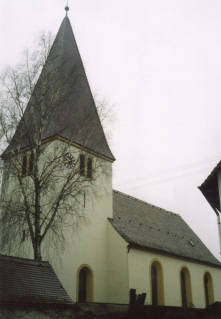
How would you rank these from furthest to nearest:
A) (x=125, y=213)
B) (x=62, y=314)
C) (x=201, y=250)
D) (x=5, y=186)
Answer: (x=201, y=250) < (x=125, y=213) < (x=5, y=186) < (x=62, y=314)

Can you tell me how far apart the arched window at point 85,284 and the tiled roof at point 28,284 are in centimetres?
659

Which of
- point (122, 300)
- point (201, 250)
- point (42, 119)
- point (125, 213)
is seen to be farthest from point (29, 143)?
point (201, 250)

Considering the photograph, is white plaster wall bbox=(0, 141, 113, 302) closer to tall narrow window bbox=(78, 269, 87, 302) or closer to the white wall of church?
the white wall of church

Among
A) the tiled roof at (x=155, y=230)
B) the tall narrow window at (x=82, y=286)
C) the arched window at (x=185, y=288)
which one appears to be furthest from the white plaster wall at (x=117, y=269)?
the arched window at (x=185, y=288)

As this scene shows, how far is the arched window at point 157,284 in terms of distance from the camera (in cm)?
2348

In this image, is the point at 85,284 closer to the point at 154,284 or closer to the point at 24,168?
the point at 154,284

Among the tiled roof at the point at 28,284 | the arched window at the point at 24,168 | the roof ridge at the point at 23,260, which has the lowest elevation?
the tiled roof at the point at 28,284

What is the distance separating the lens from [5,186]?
15328 mm

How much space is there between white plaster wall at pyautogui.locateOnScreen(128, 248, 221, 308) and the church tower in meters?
1.71

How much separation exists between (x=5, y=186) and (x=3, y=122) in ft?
8.36

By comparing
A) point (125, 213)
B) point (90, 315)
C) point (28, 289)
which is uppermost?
point (125, 213)

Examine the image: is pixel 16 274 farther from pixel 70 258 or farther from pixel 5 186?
pixel 70 258

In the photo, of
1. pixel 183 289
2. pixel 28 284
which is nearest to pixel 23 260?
pixel 28 284

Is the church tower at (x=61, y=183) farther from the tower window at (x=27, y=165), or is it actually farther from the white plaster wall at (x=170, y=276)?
the white plaster wall at (x=170, y=276)
